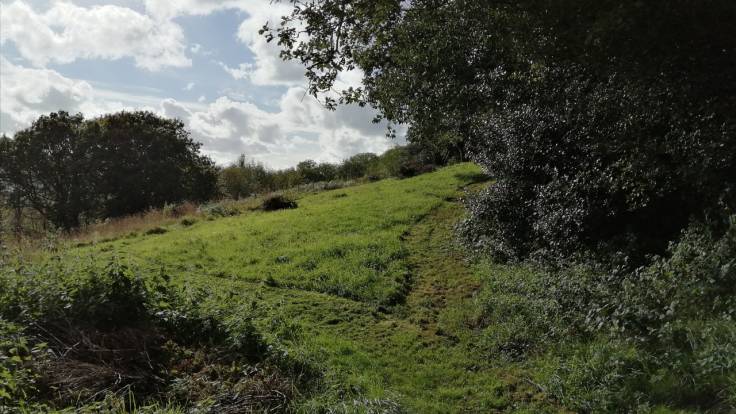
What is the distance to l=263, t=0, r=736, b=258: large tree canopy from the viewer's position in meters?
5.74

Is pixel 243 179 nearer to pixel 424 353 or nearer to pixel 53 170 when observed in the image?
pixel 53 170

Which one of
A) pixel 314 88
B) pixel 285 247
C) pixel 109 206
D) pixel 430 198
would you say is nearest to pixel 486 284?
pixel 314 88

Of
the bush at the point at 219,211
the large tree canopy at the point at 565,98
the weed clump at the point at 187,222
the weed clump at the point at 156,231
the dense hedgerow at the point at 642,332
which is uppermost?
the large tree canopy at the point at 565,98

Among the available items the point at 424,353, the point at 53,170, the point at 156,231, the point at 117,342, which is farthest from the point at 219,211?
the point at 53,170

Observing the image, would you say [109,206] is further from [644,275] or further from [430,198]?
[644,275]

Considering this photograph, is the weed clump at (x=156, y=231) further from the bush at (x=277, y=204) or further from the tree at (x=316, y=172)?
the tree at (x=316, y=172)

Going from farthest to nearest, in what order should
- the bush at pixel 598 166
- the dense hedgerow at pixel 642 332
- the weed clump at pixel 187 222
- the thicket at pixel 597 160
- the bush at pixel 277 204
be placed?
the bush at pixel 277 204 < the weed clump at pixel 187 222 < the bush at pixel 598 166 < the thicket at pixel 597 160 < the dense hedgerow at pixel 642 332

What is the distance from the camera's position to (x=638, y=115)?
6988mm

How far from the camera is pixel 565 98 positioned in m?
8.83

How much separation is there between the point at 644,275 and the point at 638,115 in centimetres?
248

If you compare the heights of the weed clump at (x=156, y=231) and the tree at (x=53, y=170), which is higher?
the tree at (x=53, y=170)

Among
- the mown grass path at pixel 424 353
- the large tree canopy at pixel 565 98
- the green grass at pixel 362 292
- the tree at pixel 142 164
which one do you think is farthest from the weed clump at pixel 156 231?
the tree at pixel 142 164

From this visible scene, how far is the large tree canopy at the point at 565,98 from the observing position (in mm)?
5738

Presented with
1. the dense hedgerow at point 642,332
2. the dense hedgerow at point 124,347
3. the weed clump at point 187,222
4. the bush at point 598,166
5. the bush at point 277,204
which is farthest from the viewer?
the bush at point 277,204
